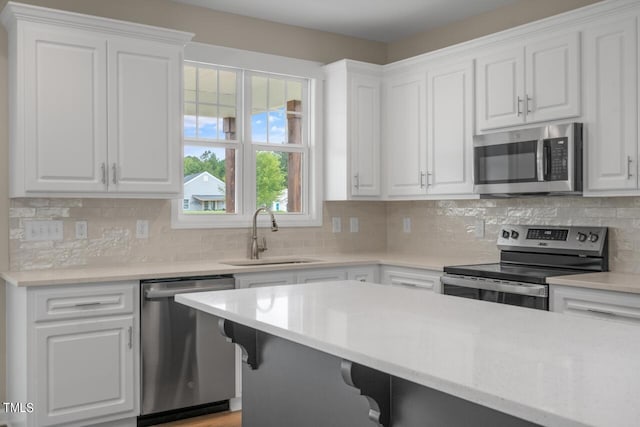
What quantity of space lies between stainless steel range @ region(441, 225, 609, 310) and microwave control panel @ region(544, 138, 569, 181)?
455 millimetres

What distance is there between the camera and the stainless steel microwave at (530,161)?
349 cm

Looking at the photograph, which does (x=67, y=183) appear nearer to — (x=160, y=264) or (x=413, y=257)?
(x=160, y=264)

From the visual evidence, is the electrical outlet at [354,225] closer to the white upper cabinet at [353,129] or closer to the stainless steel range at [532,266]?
the white upper cabinet at [353,129]

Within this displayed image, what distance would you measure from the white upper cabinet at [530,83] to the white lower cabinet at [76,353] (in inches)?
96.5

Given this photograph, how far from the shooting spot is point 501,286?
353 centimetres

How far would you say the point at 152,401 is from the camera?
3549 millimetres

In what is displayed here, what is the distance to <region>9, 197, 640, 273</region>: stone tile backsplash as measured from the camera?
3.70m

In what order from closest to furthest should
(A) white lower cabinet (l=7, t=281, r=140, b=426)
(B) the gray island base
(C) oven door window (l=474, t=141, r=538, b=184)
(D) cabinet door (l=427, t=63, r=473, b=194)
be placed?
(B) the gray island base → (A) white lower cabinet (l=7, t=281, r=140, b=426) → (C) oven door window (l=474, t=141, r=538, b=184) → (D) cabinet door (l=427, t=63, r=473, b=194)

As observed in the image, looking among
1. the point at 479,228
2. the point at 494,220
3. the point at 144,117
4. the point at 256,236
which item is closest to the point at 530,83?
the point at 494,220

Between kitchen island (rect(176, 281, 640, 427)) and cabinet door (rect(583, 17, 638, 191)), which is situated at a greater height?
cabinet door (rect(583, 17, 638, 191))

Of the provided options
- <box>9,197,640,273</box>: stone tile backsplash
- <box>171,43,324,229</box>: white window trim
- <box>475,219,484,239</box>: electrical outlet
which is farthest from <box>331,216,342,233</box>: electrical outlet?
<box>475,219,484,239</box>: electrical outlet

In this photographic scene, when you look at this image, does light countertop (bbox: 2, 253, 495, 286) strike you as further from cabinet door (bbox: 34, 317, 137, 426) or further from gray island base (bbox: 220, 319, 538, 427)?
gray island base (bbox: 220, 319, 538, 427)

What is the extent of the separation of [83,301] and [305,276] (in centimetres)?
141

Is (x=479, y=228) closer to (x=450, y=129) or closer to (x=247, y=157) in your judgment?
(x=450, y=129)
